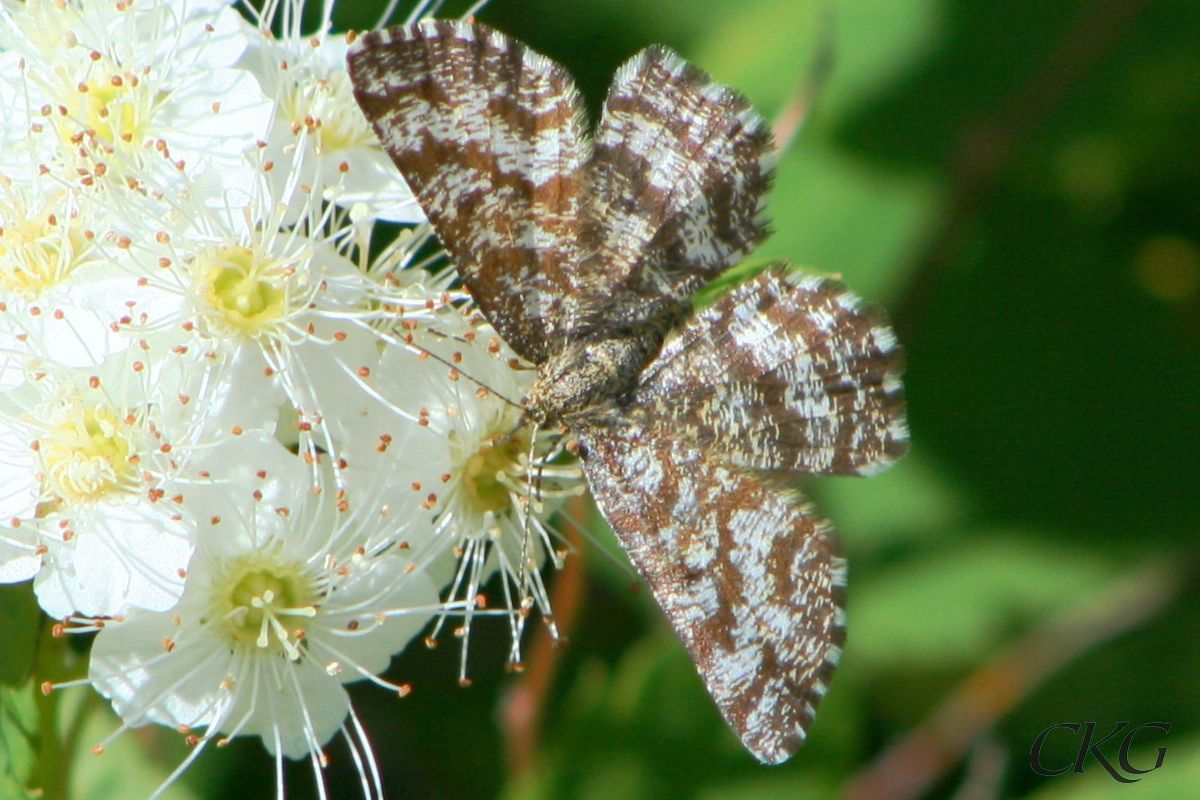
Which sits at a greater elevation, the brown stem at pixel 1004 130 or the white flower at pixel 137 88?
the brown stem at pixel 1004 130

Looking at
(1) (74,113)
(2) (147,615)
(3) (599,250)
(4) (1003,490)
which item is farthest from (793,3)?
(2) (147,615)

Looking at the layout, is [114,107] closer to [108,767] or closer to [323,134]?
[323,134]

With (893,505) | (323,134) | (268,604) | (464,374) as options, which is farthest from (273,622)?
(893,505)

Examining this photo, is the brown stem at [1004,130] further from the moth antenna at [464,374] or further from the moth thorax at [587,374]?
the moth antenna at [464,374]

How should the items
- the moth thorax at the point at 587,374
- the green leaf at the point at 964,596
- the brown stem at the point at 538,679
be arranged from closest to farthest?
1. the moth thorax at the point at 587,374
2. the brown stem at the point at 538,679
3. the green leaf at the point at 964,596

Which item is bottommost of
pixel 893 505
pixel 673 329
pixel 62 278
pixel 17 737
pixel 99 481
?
pixel 17 737

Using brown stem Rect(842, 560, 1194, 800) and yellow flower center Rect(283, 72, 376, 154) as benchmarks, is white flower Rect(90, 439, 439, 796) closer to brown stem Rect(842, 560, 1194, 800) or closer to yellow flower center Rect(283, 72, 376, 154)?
yellow flower center Rect(283, 72, 376, 154)

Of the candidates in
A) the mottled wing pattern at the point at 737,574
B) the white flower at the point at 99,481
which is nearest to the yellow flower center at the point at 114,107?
the white flower at the point at 99,481

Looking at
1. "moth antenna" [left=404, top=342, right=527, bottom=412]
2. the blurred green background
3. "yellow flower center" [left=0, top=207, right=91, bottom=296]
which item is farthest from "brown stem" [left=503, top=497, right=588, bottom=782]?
"yellow flower center" [left=0, top=207, right=91, bottom=296]
